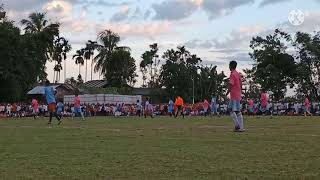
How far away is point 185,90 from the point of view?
10656cm

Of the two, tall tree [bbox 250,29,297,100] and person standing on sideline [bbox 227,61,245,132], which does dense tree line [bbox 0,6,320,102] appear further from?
person standing on sideline [bbox 227,61,245,132]

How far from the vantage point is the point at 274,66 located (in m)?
84.8

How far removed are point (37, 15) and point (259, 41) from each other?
33.5 meters

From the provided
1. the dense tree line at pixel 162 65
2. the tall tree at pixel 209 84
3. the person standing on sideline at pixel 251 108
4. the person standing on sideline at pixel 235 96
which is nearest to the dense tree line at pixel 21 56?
the dense tree line at pixel 162 65

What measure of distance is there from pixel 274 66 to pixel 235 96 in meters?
68.2

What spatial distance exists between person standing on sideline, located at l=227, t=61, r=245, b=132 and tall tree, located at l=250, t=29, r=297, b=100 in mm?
66796

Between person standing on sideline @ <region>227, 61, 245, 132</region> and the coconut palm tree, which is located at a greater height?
the coconut palm tree

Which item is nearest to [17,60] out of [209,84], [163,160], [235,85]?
[209,84]

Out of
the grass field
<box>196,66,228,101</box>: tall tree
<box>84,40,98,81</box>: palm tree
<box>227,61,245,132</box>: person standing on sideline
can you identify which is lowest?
the grass field

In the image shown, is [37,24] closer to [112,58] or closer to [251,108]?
[112,58]

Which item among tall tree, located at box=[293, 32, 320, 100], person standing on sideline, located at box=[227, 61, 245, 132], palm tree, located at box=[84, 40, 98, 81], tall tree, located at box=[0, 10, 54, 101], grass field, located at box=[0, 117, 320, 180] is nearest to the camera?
grass field, located at box=[0, 117, 320, 180]

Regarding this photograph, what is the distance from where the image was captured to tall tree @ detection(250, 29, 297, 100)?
84.3 m

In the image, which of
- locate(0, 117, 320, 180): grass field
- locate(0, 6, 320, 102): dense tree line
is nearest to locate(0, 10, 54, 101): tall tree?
locate(0, 6, 320, 102): dense tree line

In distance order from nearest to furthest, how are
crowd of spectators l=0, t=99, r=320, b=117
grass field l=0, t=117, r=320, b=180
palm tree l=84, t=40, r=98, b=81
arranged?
grass field l=0, t=117, r=320, b=180 → crowd of spectators l=0, t=99, r=320, b=117 → palm tree l=84, t=40, r=98, b=81
